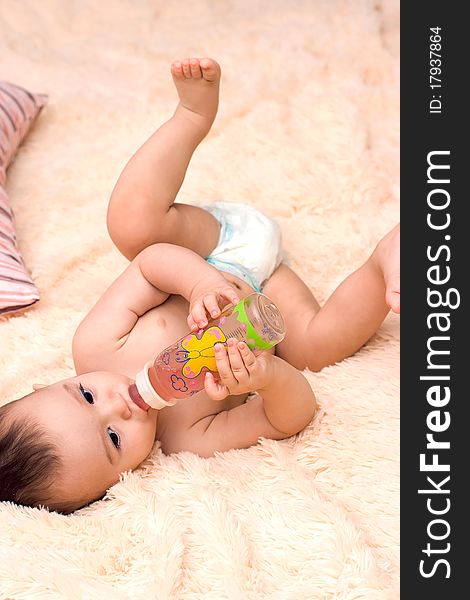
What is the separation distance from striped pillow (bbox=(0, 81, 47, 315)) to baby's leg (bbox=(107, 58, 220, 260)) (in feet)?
0.83

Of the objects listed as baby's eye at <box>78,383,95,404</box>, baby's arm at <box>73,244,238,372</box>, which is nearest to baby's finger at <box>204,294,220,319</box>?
baby's arm at <box>73,244,238,372</box>

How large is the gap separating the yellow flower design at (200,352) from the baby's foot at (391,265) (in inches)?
10.2

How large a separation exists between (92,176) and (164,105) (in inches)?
11.5

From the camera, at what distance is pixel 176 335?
53.4 inches

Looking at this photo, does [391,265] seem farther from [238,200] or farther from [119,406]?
[238,200]

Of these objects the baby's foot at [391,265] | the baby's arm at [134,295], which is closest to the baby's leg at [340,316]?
the baby's foot at [391,265]

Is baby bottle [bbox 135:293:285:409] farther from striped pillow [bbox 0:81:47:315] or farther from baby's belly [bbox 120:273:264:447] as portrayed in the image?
striped pillow [bbox 0:81:47:315]

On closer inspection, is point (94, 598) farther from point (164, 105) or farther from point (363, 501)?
point (164, 105)

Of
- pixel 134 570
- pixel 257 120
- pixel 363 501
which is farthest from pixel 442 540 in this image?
pixel 257 120

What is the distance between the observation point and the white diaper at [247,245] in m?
1.50

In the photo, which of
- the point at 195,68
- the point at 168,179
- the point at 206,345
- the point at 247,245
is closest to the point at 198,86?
the point at 195,68

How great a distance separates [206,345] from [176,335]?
246 millimetres

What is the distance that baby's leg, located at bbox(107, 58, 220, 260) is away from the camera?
142cm

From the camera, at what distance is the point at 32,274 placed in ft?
5.49
